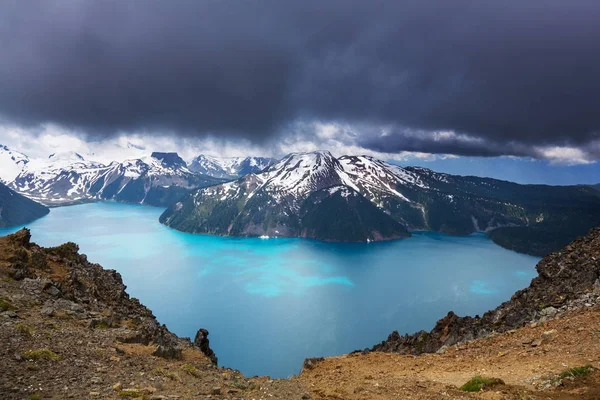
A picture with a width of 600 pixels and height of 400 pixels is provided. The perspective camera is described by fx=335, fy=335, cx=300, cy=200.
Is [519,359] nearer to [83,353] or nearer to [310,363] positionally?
[310,363]

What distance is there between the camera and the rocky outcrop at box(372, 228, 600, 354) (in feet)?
92.7

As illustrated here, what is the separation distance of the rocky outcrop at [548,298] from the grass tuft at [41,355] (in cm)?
3198

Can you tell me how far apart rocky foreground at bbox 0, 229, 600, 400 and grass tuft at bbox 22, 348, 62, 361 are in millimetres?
42

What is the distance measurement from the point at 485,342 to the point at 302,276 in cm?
16775

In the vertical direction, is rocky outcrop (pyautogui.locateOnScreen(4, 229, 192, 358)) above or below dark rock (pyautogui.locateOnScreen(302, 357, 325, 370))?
above

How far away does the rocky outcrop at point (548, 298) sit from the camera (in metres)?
28.3

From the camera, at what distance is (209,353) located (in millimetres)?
36500

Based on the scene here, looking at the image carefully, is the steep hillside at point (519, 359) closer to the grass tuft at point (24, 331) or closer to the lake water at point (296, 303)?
the grass tuft at point (24, 331)

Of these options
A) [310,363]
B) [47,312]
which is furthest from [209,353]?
[47,312]

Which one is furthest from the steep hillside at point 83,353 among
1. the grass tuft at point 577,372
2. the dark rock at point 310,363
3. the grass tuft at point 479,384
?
the grass tuft at point 577,372

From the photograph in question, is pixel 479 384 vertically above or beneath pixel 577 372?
beneath

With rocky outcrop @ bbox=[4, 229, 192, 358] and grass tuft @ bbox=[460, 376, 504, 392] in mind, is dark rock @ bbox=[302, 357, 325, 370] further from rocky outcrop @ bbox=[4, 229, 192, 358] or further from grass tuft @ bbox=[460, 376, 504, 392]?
grass tuft @ bbox=[460, 376, 504, 392]

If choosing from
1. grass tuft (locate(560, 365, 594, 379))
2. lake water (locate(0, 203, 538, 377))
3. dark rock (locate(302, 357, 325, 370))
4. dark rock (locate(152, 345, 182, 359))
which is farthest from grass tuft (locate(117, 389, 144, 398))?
lake water (locate(0, 203, 538, 377))

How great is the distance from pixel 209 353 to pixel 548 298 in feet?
113
